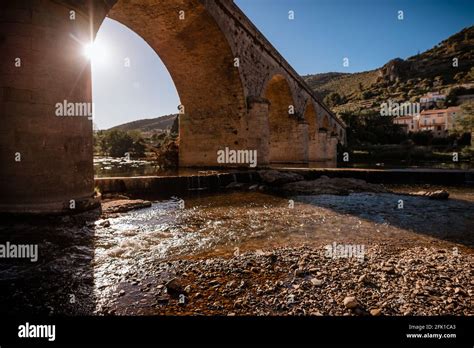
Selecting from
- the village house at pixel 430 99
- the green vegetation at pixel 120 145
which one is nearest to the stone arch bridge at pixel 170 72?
the green vegetation at pixel 120 145

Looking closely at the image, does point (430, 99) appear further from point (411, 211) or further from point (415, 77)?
point (411, 211)

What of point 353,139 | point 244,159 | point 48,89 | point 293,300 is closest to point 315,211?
point 293,300

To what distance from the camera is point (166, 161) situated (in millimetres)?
14484

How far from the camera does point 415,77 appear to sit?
78.1 metres

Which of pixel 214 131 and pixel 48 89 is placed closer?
pixel 48 89

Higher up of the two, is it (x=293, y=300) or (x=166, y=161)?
(x=166, y=161)

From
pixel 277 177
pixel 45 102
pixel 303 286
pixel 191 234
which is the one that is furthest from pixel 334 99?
pixel 303 286

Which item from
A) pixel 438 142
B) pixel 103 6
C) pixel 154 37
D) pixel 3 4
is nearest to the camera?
pixel 3 4

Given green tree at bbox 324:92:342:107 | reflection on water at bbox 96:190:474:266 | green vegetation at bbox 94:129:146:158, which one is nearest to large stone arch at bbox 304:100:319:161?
reflection on water at bbox 96:190:474:266

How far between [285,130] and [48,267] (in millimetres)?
17290

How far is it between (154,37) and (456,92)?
225ft

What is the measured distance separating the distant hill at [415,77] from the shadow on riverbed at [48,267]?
64.7m

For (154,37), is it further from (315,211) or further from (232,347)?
(232,347)

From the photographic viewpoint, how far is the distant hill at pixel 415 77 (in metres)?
66.6
